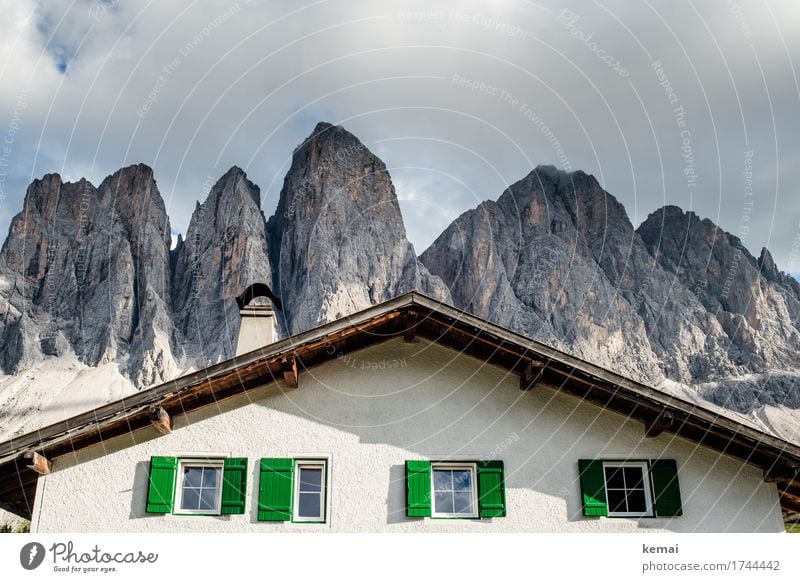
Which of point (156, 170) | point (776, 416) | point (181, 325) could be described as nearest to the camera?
point (776, 416)

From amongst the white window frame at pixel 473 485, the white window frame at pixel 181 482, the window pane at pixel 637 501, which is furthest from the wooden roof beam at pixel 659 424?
the white window frame at pixel 181 482

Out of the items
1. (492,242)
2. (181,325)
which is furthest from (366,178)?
(181,325)

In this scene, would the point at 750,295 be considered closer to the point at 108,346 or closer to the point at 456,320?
the point at 108,346

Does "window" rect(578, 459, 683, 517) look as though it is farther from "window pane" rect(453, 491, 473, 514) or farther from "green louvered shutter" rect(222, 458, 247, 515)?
"green louvered shutter" rect(222, 458, 247, 515)

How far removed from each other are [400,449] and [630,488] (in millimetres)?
3119

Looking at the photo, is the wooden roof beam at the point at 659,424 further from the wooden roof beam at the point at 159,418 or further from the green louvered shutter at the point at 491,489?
the wooden roof beam at the point at 159,418

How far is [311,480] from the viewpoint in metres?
12.1

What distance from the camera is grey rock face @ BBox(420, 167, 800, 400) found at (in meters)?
120

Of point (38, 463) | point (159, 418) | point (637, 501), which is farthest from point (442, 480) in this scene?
point (38, 463)

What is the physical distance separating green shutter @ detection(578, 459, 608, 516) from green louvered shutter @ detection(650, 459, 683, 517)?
0.68 meters

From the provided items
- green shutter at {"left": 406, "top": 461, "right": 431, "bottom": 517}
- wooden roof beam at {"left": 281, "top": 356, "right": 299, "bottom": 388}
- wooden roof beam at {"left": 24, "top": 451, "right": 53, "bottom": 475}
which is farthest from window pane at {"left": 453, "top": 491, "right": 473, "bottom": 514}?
wooden roof beam at {"left": 24, "top": 451, "right": 53, "bottom": 475}

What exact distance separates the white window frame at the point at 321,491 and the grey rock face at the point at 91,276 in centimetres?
9538

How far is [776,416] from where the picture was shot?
102500mm
